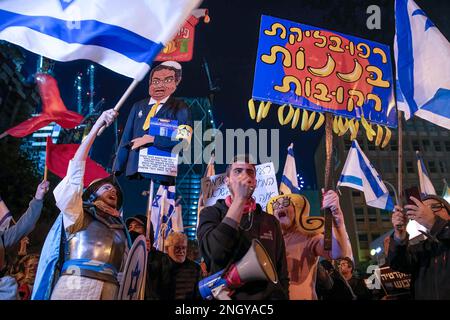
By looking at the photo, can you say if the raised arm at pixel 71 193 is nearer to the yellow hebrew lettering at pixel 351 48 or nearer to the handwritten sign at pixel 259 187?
the handwritten sign at pixel 259 187

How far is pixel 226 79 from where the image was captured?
8211 millimetres

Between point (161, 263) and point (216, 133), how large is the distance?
2942 mm

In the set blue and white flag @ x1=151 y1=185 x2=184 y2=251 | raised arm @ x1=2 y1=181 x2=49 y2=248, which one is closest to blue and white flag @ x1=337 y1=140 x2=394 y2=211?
blue and white flag @ x1=151 y1=185 x2=184 y2=251

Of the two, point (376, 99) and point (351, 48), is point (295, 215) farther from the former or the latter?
point (351, 48)

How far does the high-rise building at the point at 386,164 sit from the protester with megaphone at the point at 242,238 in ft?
38.7

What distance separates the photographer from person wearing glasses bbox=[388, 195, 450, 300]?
359 cm

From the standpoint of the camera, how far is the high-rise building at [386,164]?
1029 inches

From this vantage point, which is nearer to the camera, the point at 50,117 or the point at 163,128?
the point at 50,117

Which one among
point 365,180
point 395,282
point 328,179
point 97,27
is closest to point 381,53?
point 365,180

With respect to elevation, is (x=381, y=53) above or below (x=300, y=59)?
above

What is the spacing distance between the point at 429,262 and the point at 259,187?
2644mm

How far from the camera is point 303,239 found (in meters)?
4.15

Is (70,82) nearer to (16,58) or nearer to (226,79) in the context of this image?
(226,79)
